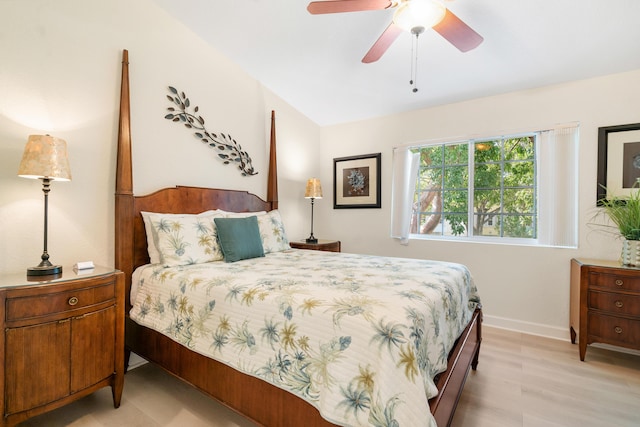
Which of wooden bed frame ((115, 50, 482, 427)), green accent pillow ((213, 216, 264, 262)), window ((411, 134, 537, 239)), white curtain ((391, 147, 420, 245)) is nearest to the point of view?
wooden bed frame ((115, 50, 482, 427))

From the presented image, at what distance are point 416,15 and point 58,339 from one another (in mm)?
2577

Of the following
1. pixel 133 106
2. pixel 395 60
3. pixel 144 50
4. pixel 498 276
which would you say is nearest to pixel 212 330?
pixel 133 106

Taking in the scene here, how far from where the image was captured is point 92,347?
1.61 meters

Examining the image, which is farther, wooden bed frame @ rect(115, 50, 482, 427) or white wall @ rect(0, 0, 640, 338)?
white wall @ rect(0, 0, 640, 338)

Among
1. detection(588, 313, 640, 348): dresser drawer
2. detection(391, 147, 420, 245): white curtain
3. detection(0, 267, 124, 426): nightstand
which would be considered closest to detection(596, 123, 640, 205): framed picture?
detection(588, 313, 640, 348): dresser drawer

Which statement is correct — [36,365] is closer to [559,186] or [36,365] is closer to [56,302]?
[56,302]

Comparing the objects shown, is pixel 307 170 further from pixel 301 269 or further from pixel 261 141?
pixel 301 269

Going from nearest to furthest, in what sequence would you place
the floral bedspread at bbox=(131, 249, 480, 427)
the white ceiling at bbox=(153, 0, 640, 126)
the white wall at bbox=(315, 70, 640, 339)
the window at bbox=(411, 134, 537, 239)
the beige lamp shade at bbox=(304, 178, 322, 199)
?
the floral bedspread at bbox=(131, 249, 480, 427) < the white ceiling at bbox=(153, 0, 640, 126) < the white wall at bbox=(315, 70, 640, 339) < the window at bbox=(411, 134, 537, 239) < the beige lamp shade at bbox=(304, 178, 322, 199)

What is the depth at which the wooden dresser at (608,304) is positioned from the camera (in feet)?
7.09

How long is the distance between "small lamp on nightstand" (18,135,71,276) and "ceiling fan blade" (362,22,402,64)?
206 centimetres

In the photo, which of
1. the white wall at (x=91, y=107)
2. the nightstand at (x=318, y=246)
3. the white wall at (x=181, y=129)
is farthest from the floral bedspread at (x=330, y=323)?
the nightstand at (x=318, y=246)

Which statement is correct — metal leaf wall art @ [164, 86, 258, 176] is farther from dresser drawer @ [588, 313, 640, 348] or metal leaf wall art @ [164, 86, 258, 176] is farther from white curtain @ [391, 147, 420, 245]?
dresser drawer @ [588, 313, 640, 348]

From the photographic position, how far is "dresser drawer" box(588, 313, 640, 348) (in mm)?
2152

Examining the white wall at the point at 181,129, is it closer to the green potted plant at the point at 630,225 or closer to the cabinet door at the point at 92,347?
the green potted plant at the point at 630,225
